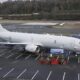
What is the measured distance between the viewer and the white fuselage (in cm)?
3898

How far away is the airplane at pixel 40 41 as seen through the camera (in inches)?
1540

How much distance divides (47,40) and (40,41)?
113cm

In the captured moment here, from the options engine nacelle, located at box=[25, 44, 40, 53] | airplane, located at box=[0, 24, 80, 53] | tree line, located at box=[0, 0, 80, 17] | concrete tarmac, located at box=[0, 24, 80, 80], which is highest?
tree line, located at box=[0, 0, 80, 17]

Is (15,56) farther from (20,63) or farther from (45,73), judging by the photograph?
(45,73)

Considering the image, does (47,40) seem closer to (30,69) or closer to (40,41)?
(40,41)

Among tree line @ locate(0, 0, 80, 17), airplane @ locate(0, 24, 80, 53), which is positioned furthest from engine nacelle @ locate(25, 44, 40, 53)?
tree line @ locate(0, 0, 80, 17)

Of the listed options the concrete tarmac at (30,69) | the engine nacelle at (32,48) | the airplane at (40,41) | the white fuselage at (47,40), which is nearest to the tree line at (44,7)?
the white fuselage at (47,40)

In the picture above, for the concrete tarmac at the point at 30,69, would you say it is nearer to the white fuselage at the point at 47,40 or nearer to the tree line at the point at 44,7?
the white fuselage at the point at 47,40

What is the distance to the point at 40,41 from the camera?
41.6 meters

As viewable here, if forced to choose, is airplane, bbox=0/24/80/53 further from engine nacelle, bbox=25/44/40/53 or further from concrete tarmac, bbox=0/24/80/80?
concrete tarmac, bbox=0/24/80/80

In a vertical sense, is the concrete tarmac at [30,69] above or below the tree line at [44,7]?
below

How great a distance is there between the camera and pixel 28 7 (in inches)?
6122

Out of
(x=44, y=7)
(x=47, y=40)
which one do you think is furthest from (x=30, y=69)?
(x=44, y=7)

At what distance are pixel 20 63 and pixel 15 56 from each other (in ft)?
14.1
